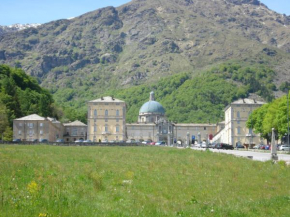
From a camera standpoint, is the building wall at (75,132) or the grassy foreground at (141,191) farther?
the building wall at (75,132)

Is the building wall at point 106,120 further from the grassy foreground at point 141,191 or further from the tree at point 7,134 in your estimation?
the grassy foreground at point 141,191

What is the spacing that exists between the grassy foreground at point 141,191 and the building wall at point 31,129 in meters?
82.6

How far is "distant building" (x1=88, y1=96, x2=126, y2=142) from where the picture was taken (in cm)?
13362

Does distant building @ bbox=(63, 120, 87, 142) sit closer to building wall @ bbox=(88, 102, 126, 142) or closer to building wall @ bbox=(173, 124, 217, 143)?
building wall @ bbox=(88, 102, 126, 142)

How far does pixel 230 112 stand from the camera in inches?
5162

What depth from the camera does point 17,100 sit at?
118m

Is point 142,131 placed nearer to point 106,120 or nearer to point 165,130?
point 165,130

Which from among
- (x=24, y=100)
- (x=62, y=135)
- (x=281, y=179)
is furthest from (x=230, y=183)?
(x=62, y=135)

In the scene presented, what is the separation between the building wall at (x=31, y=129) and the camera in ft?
360

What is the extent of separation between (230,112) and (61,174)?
109245mm

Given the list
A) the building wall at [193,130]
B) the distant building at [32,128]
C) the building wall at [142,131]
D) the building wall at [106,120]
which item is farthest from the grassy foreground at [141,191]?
the building wall at [193,130]

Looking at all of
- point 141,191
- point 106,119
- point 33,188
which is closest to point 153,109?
point 106,119

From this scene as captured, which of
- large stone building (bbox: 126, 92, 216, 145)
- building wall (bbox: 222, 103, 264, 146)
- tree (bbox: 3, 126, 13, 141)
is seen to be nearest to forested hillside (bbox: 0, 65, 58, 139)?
tree (bbox: 3, 126, 13, 141)

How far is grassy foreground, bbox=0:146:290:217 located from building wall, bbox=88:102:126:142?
339 ft
